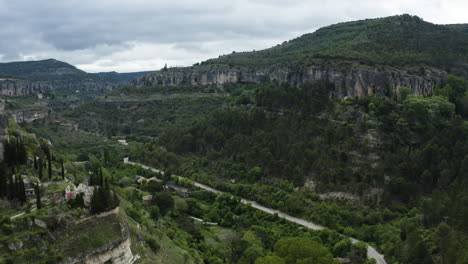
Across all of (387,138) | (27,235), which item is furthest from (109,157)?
(27,235)

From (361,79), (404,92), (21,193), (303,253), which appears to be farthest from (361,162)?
(21,193)

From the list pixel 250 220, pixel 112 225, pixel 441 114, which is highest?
pixel 441 114

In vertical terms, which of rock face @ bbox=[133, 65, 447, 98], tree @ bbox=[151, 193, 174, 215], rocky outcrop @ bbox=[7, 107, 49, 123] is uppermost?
rock face @ bbox=[133, 65, 447, 98]

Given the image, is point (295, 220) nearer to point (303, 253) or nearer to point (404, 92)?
point (303, 253)

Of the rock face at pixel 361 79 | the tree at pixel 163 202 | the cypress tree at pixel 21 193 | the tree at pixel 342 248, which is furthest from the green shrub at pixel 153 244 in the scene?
the rock face at pixel 361 79

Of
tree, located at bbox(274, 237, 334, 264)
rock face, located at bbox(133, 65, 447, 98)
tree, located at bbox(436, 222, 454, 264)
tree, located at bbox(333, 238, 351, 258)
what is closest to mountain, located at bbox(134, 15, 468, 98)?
rock face, located at bbox(133, 65, 447, 98)

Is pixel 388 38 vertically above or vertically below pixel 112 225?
above

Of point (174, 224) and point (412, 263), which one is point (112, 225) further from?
point (412, 263)

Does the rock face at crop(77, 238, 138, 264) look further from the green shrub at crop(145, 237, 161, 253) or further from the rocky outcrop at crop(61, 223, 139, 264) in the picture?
the green shrub at crop(145, 237, 161, 253)

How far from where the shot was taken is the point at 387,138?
217 ft

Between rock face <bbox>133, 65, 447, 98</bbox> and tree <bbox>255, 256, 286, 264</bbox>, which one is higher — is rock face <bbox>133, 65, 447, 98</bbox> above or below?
above

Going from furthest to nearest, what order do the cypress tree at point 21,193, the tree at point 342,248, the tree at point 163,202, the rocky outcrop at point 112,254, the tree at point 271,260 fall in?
the tree at point 163,202
the tree at point 342,248
the tree at point 271,260
the cypress tree at point 21,193
the rocky outcrop at point 112,254

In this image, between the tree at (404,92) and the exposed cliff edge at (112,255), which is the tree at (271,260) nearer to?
the exposed cliff edge at (112,255)

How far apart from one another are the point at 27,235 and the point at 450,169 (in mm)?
50325
